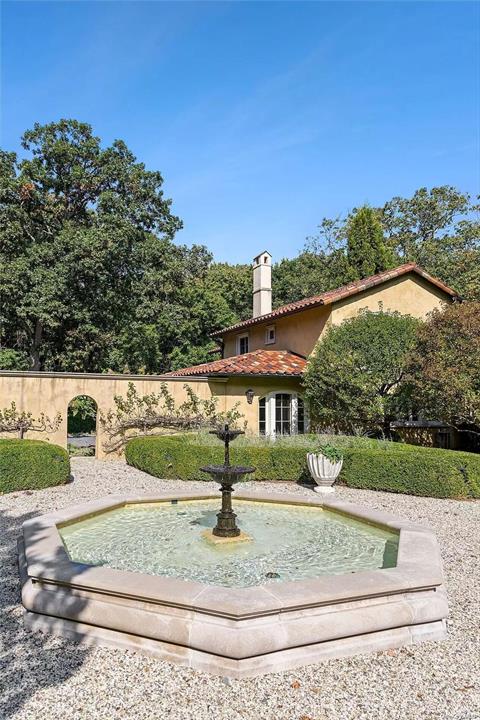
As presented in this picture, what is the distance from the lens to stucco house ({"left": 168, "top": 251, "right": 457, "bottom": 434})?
1722cm

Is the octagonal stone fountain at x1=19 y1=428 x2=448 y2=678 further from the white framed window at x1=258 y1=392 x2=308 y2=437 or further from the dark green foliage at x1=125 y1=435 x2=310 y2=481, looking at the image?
the white framed window at x1=258 y1=392 x2=308 y2=437

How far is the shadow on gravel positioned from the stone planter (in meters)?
7.24

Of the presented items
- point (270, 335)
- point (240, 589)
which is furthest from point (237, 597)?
point (270, 335)

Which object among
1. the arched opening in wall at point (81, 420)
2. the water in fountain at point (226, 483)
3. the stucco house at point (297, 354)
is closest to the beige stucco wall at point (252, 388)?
the stucco house at point (297, 354)

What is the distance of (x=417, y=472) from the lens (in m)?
10.8

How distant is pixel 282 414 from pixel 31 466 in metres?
9.51

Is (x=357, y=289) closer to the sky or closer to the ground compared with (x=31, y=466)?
closer to the sky

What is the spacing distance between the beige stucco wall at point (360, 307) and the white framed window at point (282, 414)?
2.14 m

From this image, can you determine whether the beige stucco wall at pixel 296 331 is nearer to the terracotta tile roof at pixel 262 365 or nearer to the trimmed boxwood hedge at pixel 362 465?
the terracotta tile roof at pixel 262 365

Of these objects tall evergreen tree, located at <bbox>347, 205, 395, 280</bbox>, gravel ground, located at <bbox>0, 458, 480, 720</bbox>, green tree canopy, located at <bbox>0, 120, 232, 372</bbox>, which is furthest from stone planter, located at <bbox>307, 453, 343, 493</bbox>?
green tree canopy, located at <bbox>0, 120, 232, 372</bbox>

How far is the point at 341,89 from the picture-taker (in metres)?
11.8

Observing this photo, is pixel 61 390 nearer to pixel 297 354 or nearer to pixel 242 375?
pixel 242 375

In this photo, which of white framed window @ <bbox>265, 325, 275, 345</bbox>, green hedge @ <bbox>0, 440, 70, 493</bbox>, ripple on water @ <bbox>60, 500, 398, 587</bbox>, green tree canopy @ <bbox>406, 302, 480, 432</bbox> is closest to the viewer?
Answer: ripple on water @ <bbox>60, 500, 398, 587</bbox>

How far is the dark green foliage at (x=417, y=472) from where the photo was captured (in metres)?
10.6
